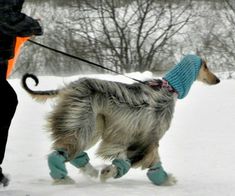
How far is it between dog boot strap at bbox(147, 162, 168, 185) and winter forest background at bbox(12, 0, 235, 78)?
9417 mm

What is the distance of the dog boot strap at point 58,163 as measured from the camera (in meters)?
4.11

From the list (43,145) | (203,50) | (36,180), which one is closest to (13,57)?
(36,180)

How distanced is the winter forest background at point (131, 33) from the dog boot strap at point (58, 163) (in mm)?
9548

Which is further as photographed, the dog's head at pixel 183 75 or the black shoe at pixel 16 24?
the dog's head at pixel 183 75

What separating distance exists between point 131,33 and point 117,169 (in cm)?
1116

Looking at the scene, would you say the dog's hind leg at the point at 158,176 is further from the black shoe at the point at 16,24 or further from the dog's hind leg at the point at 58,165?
the black shoe at the point at 16,24

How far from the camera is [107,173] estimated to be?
167 inches

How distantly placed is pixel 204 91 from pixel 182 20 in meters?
7.88

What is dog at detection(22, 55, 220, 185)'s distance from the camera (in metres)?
4.15

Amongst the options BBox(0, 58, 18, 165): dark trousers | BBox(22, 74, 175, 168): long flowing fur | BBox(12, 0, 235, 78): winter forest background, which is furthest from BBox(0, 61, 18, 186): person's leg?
BBox(12, 0, 235, 78): winter forest background

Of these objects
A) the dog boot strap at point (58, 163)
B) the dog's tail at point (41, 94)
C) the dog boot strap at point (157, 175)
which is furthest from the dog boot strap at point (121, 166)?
the dog's tail at point (41, 94)

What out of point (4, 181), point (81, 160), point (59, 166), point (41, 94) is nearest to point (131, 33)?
point (81, 160)

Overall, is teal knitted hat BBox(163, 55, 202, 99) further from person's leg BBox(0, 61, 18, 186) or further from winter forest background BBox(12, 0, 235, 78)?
winter forest background BBox(12, 0, 235, 78)

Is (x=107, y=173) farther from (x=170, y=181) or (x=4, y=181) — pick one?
(x=4, y=181)
